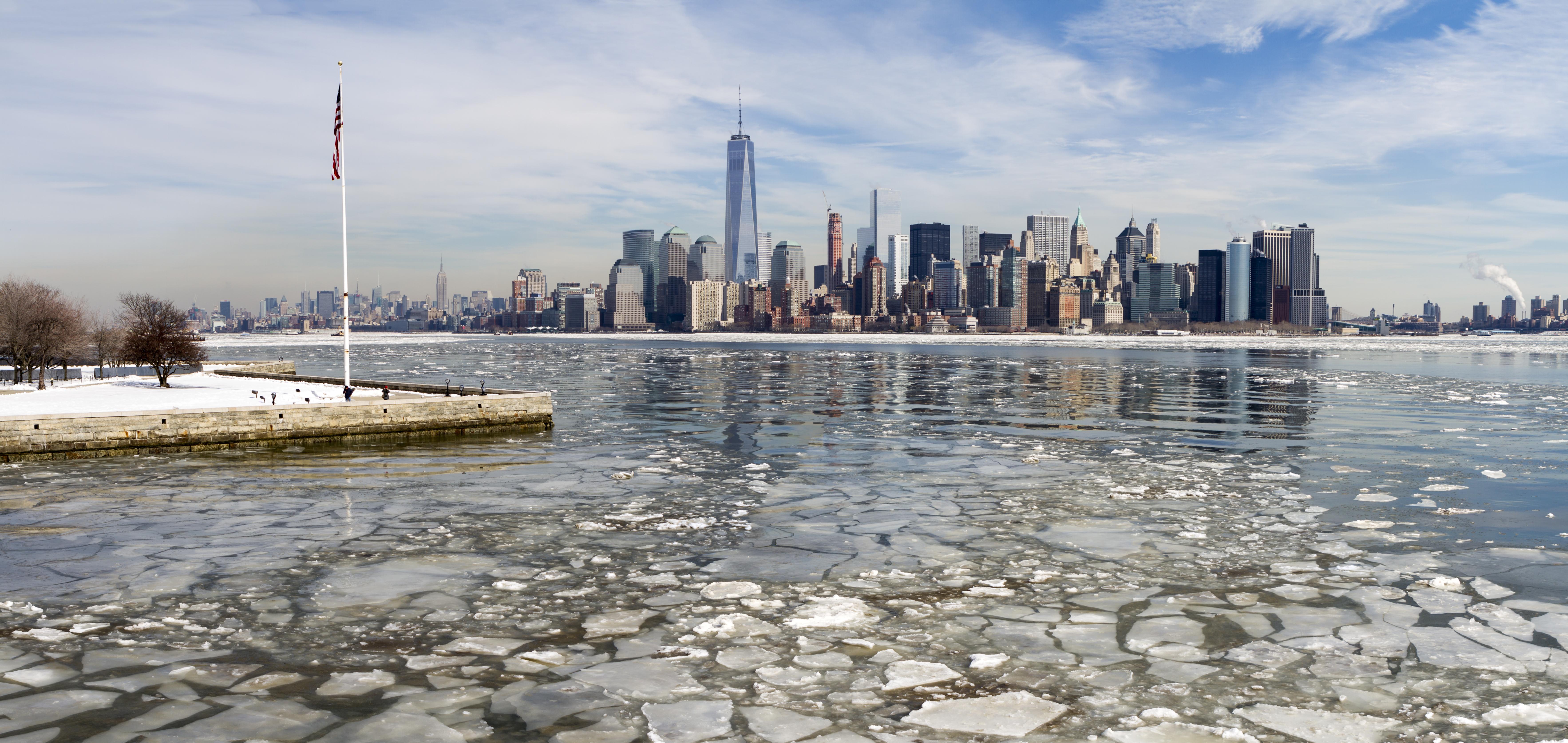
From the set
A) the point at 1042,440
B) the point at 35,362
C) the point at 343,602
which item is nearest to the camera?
the point at 343,602

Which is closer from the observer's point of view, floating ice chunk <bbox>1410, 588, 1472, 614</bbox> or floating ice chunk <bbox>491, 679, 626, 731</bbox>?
floating ice chunk <bbox>491, 679, 626, 731</bbox>

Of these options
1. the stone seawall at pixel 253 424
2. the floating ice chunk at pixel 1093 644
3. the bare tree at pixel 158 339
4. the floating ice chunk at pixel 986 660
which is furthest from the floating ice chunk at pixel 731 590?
the bare tree at pixel 158 339

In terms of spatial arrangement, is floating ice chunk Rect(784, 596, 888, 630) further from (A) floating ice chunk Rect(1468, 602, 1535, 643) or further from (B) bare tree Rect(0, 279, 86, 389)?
(B) bare tree Rect(0, 279, 86, 389)

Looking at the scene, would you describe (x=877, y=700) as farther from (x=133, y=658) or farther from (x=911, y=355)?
(x=911, y=355)

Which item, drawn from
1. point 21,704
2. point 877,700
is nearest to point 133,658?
point 21,704

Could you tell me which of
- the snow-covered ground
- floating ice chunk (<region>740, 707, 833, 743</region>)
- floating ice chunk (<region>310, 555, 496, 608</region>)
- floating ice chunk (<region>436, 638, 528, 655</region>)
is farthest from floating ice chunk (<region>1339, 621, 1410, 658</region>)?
the snow-covered ground

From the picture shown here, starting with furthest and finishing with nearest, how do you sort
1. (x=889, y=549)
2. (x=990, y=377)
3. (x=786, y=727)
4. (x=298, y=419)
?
(x=990, y=377) → (x=298, y=419) → (x=889, y=549) → (x=786, y=727)

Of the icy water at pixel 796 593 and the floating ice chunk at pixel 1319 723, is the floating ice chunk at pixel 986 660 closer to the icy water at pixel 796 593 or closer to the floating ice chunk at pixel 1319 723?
the icy water at pixel 796 593
